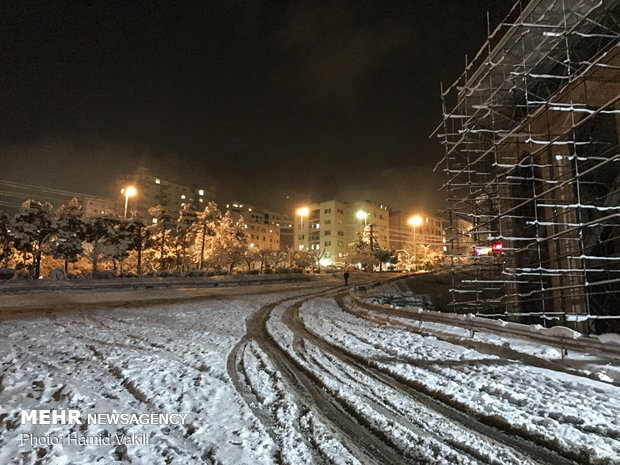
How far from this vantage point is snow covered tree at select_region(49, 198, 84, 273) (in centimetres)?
3162

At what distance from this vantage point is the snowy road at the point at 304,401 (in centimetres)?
344

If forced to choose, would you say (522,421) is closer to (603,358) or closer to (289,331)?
(603,358)

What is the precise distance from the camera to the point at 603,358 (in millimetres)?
5852

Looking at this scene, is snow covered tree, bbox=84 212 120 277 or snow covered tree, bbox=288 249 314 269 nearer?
snow covered tree, bbox=84 212 120 277

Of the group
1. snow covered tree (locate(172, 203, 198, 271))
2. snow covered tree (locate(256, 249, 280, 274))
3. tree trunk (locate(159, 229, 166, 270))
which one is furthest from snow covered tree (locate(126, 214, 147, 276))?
snow covered tree (locate(256, 249, 280, 274))

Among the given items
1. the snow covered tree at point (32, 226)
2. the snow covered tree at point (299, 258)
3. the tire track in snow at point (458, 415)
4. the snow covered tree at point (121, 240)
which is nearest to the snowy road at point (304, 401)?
the tire track in snow at point (458, 415)

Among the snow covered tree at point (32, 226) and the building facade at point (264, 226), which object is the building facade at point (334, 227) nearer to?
the building facade at point (264, 226)

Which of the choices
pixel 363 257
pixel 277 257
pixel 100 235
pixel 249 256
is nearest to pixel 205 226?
pixel 249 256

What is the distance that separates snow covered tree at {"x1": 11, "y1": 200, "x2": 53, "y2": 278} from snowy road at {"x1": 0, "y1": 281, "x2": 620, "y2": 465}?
28184 millimetres

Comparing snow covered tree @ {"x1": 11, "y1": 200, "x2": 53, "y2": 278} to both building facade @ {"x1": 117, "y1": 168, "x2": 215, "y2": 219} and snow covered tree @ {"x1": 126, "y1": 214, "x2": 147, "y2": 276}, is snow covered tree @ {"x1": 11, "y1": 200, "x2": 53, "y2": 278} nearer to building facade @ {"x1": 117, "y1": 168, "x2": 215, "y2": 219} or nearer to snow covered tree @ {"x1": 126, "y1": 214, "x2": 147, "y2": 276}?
snow covered tree @ {"x1": 126, "y1": 214, "x2": 147, "y2": 276}

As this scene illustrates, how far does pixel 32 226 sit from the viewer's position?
1207 inches

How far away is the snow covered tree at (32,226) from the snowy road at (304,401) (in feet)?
92.5

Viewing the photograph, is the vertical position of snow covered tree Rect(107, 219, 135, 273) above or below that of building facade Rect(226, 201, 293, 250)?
below

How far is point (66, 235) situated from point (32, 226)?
8.72 ft
